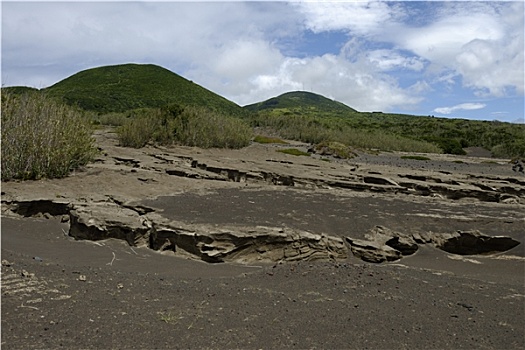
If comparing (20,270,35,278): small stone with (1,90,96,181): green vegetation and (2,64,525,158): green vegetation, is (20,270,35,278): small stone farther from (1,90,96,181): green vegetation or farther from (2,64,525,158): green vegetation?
(2,64,525,158): green vegetation

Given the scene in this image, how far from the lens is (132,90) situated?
74312mm

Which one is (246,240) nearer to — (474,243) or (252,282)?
(252,282)

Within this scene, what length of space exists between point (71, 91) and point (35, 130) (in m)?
63.1

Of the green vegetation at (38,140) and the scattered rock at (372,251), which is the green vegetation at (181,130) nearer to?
the green vegetation at (38,140)

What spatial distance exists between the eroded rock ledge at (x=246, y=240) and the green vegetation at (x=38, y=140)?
3231mm

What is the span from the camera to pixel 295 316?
4.61 metres

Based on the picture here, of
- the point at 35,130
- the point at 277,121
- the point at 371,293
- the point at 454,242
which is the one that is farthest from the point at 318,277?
the point at 277,121

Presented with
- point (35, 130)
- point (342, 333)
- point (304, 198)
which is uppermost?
point (35, 130)

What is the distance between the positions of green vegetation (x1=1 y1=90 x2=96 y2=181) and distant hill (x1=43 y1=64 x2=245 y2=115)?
49763 millimetres

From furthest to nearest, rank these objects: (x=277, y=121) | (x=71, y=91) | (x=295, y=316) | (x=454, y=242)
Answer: (x=71, y=91)
(x=277, y=121)
(x=454, y=242)
(x=295, y=316)

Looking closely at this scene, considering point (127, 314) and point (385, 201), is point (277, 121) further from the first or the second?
point (127, 314)

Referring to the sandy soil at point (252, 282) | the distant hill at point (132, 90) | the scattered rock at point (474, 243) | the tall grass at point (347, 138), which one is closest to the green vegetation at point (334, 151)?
the tall grass at point (347, 138)

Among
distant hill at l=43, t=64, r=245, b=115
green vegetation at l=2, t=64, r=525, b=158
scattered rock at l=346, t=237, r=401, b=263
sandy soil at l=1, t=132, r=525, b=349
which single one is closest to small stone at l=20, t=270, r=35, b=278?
sandy soil at l=1, t=132, r=525, b=349

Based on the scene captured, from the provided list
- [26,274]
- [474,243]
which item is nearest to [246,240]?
[26,274]
